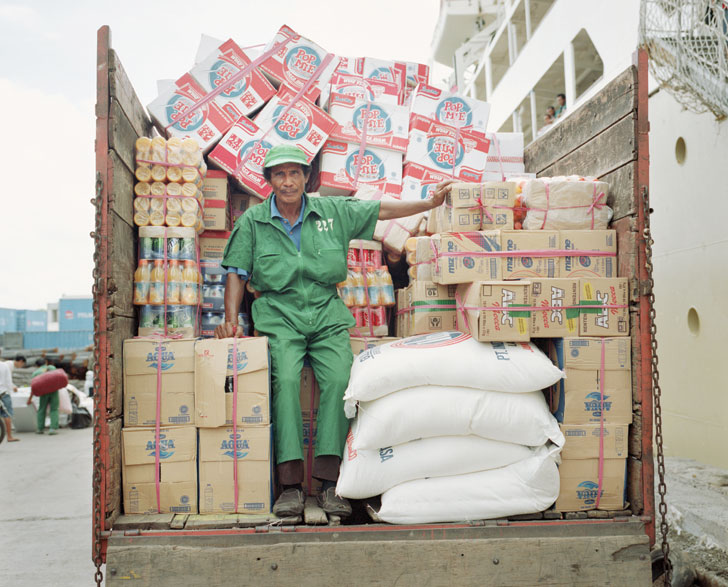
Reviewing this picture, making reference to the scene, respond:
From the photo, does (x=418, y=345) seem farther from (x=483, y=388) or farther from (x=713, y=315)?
(x=713, y=315)

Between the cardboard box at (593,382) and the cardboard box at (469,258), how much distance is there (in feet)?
1.65

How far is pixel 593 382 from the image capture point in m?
2.87

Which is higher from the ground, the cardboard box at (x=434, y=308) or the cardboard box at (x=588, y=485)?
the cardboard box at (x=434, y=308)

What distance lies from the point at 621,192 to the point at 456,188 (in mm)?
826

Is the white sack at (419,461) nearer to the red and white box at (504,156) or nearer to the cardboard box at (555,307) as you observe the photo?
the cardboard box at (555,307)

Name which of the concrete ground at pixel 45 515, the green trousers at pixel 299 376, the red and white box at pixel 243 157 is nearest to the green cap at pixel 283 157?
the red and white box at pixel 243 157

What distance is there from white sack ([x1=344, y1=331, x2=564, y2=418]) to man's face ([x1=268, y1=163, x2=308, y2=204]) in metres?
1.12

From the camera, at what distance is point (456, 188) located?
3.16 meters

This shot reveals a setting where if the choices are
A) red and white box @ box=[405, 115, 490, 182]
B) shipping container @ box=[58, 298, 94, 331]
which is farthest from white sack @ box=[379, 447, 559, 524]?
shipping container @ box=[58, 298, 94, 331]

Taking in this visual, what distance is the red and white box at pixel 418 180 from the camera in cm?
422

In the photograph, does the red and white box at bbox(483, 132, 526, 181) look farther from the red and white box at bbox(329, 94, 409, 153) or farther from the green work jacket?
the green work jacket

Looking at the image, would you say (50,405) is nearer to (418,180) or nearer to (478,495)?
(418,180)

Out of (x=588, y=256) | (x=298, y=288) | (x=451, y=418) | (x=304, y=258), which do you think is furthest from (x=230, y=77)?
(x=451, y=418)

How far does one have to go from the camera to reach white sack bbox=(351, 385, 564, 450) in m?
2.68
